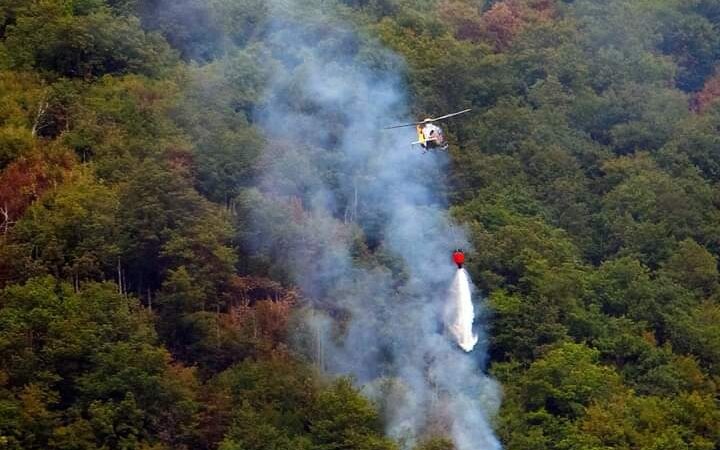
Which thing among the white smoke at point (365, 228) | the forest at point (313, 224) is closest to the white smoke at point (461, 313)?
the white smoke at point (365, 228)

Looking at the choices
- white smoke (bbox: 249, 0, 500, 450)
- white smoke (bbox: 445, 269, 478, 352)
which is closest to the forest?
white smoke (bbox: 249, 0, 500, 450)

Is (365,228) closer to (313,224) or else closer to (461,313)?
(313,224)

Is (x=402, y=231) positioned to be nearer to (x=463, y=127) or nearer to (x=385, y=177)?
(x=385, y=177)

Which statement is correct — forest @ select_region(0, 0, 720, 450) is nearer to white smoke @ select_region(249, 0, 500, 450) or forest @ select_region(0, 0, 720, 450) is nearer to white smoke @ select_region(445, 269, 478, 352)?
white smoke @ select_region(249, 0, 500, 450)

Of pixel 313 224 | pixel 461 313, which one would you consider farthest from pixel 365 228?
pixel 461 313

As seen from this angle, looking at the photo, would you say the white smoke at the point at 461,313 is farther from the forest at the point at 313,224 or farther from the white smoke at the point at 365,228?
the forest at the point at 313,224

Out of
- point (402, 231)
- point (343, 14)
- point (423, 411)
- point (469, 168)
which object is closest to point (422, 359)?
point (423, 411)
